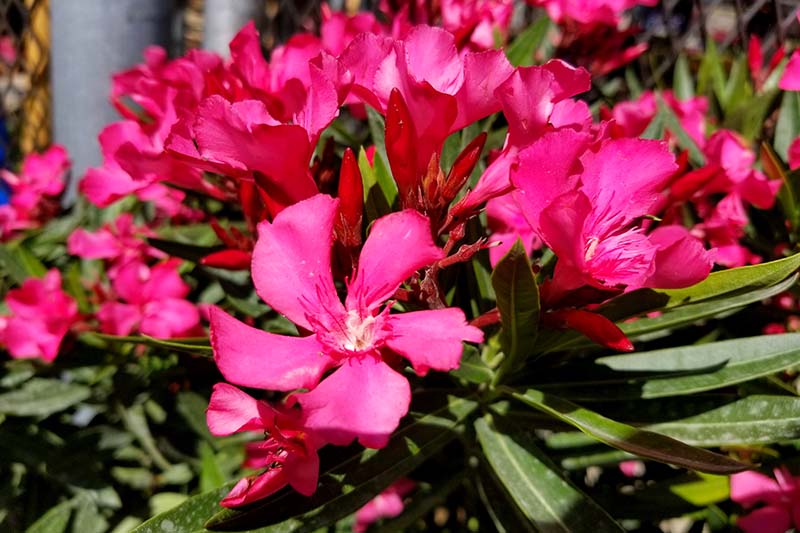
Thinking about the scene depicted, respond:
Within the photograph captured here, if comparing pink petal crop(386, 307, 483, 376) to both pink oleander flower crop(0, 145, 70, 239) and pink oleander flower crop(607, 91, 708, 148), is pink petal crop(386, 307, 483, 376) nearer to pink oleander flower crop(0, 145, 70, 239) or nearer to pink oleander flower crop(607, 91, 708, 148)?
pink oleander flower crop(607, 91, 708, 148)

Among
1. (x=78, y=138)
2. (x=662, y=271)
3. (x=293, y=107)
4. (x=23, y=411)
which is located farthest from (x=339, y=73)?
(x=78, y=138)

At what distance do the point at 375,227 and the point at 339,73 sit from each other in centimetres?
15

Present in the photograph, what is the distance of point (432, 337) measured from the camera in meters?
0.52

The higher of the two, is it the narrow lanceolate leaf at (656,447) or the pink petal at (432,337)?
the pink petal at (432,337)

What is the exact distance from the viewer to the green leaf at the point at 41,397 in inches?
46.4

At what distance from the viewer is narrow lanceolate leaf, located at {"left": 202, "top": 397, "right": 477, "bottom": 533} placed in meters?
0.60

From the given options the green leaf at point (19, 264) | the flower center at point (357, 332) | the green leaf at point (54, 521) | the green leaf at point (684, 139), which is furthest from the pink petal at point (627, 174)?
the green leaf at point (19, 264)

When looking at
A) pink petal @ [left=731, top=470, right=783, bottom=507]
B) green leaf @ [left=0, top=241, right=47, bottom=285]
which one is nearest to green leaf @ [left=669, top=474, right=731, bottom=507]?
pink petal @ [left=731, top=470, right=783, bottom=507]

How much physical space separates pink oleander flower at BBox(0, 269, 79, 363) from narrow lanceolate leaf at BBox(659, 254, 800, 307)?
3.40 ft

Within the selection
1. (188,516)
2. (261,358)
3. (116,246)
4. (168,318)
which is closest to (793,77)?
(261,358)

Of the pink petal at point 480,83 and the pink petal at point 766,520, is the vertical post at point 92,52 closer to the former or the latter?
the pink petal at point 480,83

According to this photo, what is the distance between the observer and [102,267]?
138cm

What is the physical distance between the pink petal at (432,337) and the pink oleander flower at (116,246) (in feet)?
2.93

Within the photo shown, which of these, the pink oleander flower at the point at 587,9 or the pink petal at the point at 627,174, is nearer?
the pink petal at the point at 627,174
